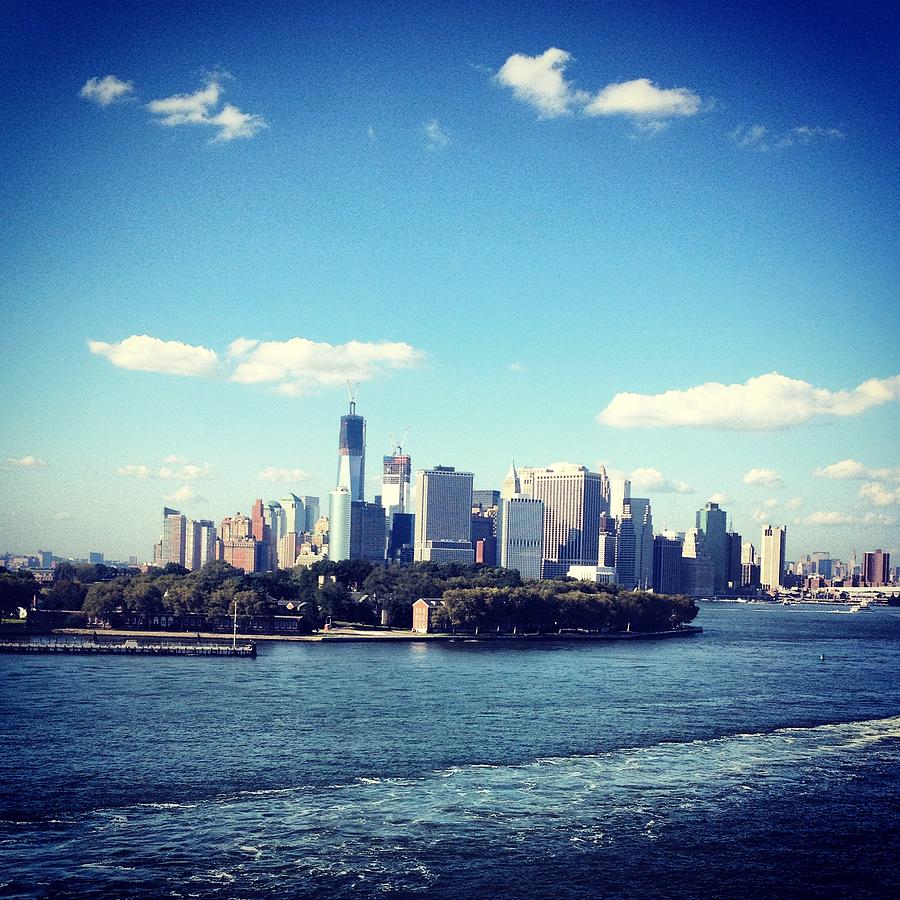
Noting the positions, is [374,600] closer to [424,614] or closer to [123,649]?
[424,614]

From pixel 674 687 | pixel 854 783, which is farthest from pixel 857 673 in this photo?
pixel 854 783

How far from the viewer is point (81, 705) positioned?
5303cm

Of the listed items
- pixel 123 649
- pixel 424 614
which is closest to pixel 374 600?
pixel 424 614

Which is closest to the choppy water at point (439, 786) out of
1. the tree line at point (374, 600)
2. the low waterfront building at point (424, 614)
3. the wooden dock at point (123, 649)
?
the wooden dock at point (123, 649)

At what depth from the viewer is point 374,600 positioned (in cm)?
11306

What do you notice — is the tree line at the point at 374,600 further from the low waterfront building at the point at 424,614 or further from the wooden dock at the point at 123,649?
the wooden dock at the point at 123,649

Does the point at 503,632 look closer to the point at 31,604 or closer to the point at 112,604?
the point at 112,604

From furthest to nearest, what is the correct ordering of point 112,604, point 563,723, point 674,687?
point 112,604 < point 674,687 < point 563,723

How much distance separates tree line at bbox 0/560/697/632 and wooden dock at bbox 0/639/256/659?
16.9 meters

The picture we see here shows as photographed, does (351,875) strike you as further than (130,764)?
No

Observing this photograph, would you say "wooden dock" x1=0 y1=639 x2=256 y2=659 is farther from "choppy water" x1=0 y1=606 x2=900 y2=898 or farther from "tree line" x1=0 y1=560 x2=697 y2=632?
"tree line" x1=0 y1=560 x2=697 y2=632

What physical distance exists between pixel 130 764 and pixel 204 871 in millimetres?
12770

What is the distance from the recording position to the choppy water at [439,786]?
28938 mm

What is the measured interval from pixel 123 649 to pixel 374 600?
37097 mm
